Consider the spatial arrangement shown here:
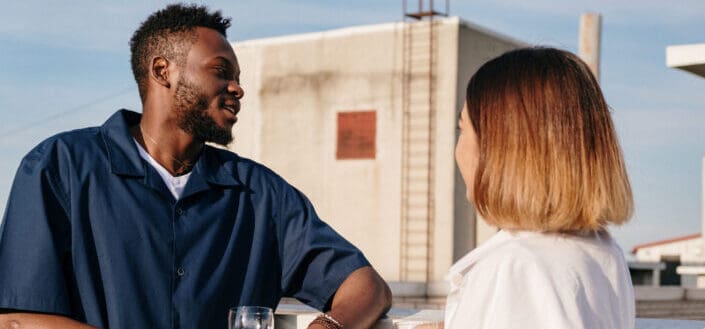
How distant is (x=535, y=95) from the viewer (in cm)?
173

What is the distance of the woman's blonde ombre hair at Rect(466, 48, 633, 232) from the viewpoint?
66.6 inches

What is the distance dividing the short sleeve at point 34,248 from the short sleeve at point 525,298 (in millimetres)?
1185

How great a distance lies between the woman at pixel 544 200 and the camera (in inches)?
64.1

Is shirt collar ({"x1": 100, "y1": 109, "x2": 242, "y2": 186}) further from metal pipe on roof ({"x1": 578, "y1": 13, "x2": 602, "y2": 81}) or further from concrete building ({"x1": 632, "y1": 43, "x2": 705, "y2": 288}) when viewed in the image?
metal pipe on roof ({"x1": 578, "y1": 13, "x2": 602, "y2": 81})

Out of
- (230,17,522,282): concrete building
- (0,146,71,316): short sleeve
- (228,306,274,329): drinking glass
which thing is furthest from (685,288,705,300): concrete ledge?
(0,146,71,316): short sleeve

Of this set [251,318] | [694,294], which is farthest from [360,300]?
[694,294]

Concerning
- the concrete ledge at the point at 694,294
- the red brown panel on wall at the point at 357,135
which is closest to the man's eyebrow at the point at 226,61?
the concrete ledge at the point at 694,294

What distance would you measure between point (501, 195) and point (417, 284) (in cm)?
1087

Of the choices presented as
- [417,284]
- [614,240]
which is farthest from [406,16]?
[614,240]

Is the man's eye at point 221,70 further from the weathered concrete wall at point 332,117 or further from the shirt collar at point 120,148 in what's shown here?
the weathered concrete wall at point 332,117

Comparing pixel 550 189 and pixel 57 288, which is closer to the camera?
pixel 550 189

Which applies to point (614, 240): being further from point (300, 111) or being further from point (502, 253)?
point (300, 111)

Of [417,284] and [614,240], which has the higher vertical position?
[614,240]

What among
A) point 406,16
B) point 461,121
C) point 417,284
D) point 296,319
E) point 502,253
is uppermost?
point 406,16
